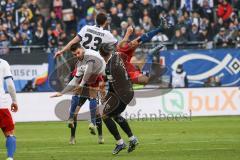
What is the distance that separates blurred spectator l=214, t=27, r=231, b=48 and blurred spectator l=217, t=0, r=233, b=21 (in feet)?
5.08

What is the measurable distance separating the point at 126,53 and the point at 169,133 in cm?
302

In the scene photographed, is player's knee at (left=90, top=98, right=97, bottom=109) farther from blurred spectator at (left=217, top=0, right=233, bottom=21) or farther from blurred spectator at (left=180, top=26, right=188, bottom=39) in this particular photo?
blurred spectator at (left=217, top=0, right=233, bottom=21)

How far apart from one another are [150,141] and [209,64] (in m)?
14.1

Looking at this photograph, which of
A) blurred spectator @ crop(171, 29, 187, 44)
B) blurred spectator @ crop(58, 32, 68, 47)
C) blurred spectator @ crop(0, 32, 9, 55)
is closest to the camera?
blurred spectator @ crop(0, 32, 9, 55)

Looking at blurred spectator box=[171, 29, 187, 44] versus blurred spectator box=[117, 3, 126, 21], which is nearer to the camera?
blurred spectator box=[171, 29, 187, 44]

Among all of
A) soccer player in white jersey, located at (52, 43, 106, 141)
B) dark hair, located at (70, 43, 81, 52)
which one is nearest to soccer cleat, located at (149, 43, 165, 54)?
soccer player in white jersey, located at (52, 43, 106, 141)

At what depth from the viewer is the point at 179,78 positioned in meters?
31.1

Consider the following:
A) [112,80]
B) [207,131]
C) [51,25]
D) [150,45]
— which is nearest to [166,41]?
[150,45]

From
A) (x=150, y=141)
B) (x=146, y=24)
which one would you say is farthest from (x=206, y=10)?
(x=150, y=141)

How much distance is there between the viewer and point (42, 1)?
37.0 m

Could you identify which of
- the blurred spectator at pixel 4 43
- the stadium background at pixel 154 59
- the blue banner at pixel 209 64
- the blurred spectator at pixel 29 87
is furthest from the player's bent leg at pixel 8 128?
the blue banner at pixel 209 64

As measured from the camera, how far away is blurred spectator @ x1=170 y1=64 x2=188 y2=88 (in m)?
30.5

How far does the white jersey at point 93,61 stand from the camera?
740 inches

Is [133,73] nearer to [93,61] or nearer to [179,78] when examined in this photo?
[93,61]
